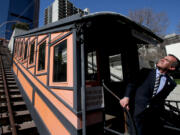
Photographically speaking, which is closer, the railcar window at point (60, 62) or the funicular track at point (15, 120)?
the railcar window at point (60, 62)

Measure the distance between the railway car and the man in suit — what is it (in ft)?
3.42

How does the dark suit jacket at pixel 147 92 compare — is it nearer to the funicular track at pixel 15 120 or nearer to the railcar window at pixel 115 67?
the funicular track at pixel 15 120

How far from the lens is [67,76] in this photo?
2.94 meters

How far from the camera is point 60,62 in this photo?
3.31 meters

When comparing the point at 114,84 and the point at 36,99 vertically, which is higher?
the point at 114,84

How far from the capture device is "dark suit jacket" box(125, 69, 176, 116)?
71.6 inches

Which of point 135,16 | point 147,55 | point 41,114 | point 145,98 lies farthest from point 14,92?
point 135,16

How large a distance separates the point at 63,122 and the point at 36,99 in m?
1.91

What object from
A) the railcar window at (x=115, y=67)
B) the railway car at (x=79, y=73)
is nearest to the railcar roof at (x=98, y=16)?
the railway car at (x=79, y=73)

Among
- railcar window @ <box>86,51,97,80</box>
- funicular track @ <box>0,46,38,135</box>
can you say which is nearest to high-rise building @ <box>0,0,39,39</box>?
funicular track @ <box>0,46,38,135</box>

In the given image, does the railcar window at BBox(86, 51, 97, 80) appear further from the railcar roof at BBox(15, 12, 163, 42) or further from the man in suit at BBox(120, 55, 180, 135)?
the man in suit at BBox(120, 55, 180, 135)

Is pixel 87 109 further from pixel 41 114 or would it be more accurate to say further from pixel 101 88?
pixel 41 114

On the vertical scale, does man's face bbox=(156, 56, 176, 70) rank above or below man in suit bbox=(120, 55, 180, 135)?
above

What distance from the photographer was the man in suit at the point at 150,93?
1810 mm
